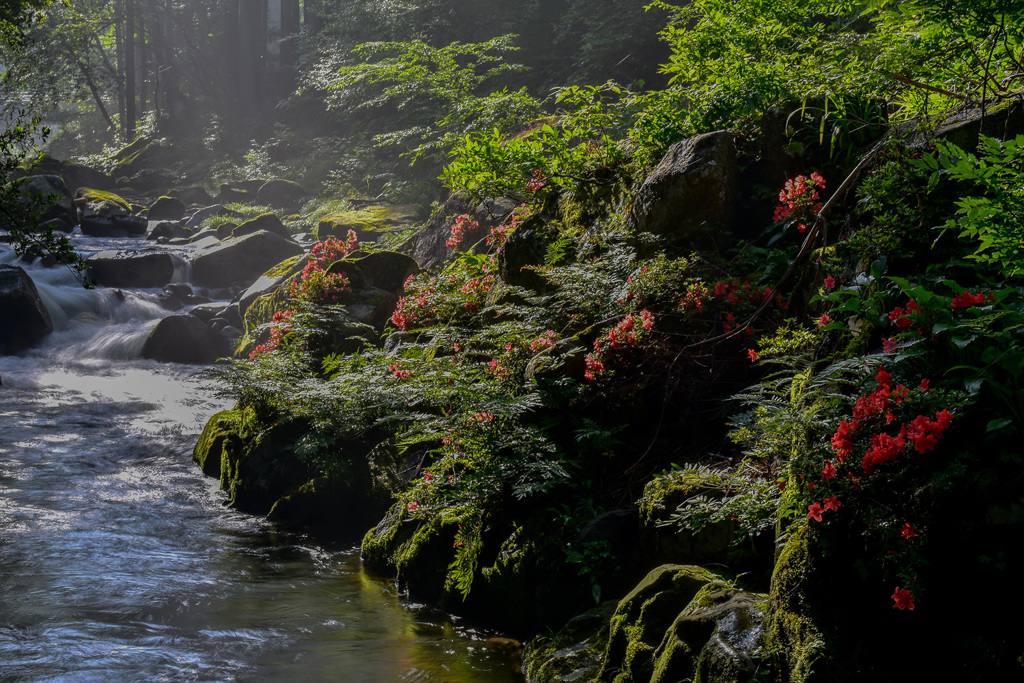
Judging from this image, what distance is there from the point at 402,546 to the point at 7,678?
263cm

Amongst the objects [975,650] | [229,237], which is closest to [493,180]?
[975,650]

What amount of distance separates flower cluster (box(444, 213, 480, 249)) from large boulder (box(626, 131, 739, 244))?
3.89m

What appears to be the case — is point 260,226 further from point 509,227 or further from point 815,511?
point 815,511

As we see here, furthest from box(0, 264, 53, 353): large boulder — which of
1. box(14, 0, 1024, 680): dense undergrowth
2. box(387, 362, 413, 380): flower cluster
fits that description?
box(387, 362, 413, 380): flower cluster

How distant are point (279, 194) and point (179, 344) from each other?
45.6 feet

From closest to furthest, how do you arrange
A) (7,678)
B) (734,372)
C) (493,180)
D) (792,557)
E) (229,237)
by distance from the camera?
(792,557), (7,678), (734,372), (493,180), (229,237)

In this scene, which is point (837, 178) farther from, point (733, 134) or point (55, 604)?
point (55, 604)

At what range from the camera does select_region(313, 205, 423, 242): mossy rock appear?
16.2 metres

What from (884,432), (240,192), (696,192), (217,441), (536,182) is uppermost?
(240,192)

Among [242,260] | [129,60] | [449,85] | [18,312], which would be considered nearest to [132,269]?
[242,260]

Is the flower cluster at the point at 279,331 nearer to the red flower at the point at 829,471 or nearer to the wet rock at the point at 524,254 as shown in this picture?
the wet rock at the point at 524,254

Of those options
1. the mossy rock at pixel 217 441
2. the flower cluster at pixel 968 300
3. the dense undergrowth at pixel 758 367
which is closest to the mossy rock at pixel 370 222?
the mossy rock at pixel 217 441

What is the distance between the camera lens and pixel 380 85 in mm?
23234

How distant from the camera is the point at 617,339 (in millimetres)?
4980
